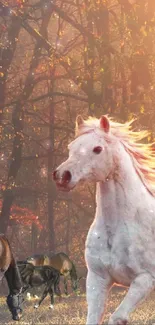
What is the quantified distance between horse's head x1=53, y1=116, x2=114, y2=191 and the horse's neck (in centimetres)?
12

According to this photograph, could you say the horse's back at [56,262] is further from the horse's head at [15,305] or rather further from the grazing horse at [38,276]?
the horse's head at [15,305]

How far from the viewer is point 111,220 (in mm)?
6223

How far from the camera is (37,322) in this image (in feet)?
35.2

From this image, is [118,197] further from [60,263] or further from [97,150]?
[60,263]

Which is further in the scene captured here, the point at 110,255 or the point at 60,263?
the point at 60,263

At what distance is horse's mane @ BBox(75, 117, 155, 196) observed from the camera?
6.57 meters

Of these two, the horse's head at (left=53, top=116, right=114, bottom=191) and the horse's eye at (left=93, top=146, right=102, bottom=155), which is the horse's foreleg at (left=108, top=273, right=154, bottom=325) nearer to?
the horse's head at (left=53, top=116, right=114, bottom=191)

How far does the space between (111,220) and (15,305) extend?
81.6 inches

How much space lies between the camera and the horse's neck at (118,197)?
624 centimetres

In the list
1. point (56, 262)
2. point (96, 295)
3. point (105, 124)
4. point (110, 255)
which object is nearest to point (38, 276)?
point (56, 262)

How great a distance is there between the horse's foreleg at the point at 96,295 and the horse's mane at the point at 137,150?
101cm

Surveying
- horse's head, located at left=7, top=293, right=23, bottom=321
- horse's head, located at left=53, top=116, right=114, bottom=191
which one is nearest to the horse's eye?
horse's head, located at left=53, top=116, right=114, bottom=191

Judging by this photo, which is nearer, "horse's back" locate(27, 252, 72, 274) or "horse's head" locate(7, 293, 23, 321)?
"horse's head" locate(7, 293, 23, 321)

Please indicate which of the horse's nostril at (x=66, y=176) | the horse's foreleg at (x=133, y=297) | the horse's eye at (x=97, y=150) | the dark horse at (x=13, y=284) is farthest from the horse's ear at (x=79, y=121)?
the dark horse at (x=13, y=284)
